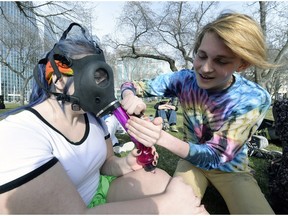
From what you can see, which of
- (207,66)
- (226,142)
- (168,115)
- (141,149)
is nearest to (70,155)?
(141,149)

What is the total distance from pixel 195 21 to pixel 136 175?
19.6m

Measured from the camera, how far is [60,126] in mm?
1672

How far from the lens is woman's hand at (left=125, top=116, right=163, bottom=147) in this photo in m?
1.47

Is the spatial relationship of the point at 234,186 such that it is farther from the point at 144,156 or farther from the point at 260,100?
the point at 144,156

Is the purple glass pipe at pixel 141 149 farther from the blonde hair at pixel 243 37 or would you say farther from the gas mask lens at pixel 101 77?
the blonde hair at pixel 243 37

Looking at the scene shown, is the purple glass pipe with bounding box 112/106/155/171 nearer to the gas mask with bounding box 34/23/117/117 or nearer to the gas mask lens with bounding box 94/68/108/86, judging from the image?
the gas mask with bounding box 34/23/117/117

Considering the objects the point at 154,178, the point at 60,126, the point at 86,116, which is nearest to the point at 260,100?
the point at 154,178

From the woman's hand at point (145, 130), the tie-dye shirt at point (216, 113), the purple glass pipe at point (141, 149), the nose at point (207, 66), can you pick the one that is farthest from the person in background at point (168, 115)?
the woman's hand at point (145, 130)

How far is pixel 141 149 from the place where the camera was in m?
1.69

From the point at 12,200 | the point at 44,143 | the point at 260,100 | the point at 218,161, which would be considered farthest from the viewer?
the point at 260,100

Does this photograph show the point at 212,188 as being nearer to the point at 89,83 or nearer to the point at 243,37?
the point at 243,37

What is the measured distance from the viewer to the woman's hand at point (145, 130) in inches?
57.9

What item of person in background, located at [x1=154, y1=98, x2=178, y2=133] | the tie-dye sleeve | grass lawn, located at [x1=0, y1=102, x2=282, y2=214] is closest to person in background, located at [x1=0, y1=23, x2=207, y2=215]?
the tie-dye sleeve

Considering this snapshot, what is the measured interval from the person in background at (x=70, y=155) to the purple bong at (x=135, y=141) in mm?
75
